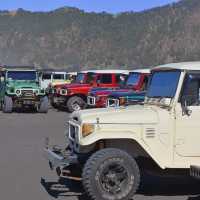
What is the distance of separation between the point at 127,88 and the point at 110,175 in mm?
14751

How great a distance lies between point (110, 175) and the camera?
825 cm

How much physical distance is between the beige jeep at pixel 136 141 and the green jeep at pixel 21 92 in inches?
744

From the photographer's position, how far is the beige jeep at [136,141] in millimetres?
8227

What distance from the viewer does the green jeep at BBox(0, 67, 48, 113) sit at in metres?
27.6

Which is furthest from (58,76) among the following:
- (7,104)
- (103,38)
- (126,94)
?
(103,38)

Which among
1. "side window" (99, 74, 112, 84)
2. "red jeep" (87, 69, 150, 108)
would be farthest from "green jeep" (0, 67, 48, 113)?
"red jeep" (87, 69, 150, 108)

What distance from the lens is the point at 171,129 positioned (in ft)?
28.0

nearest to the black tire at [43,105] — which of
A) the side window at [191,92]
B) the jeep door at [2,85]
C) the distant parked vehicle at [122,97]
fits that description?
the jeep door at [2,85]

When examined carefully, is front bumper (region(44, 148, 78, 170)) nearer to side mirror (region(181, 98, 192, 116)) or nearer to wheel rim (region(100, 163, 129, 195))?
wheel rim (region(100, 163, 129, 195))

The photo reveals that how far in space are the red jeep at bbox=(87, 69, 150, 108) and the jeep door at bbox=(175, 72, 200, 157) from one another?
13.5 m

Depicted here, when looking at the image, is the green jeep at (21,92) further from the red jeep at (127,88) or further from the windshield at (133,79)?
the windshield at (133,79)

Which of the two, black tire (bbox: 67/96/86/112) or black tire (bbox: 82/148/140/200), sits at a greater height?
black tire (bbox: 82/148/140/200)

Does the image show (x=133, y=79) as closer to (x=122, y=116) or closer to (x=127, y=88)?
(x=127, y=88)

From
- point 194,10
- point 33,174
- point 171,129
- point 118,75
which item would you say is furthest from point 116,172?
point 194,10
